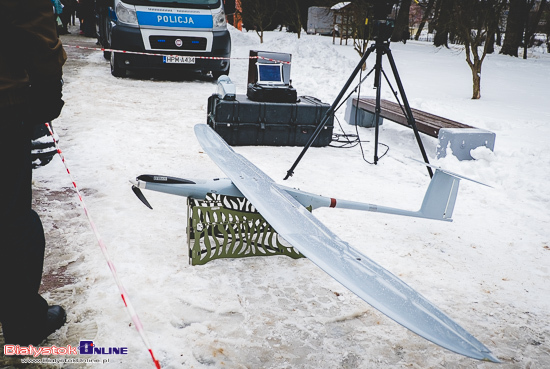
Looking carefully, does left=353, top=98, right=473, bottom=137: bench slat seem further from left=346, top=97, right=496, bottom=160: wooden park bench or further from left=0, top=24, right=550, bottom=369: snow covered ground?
left=0, top=24, right=550, bottom=369: snow covered ground

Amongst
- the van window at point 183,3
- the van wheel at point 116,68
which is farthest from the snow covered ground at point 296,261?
the van window at point 183,3

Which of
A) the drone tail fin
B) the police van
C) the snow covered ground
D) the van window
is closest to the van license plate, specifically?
the police van

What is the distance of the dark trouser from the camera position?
172 cm

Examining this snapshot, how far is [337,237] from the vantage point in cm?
222

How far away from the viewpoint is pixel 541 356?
7.37 feet

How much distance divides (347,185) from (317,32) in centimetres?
2731

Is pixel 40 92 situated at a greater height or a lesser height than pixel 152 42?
lesser

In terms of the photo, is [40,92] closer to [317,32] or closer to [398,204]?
[398,204]

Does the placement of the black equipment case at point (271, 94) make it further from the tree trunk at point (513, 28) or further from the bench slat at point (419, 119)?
the tree trunk at point (513, 28)

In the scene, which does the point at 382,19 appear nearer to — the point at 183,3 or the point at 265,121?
the point at 265,121

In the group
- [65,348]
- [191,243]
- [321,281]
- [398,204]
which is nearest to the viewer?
[65,348]

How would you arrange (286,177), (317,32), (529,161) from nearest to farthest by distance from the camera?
(286,177)
(529,161)
(317,32)

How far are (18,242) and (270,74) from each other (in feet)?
14.0

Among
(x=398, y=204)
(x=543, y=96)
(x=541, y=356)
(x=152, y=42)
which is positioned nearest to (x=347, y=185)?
(x=398, y=204)
